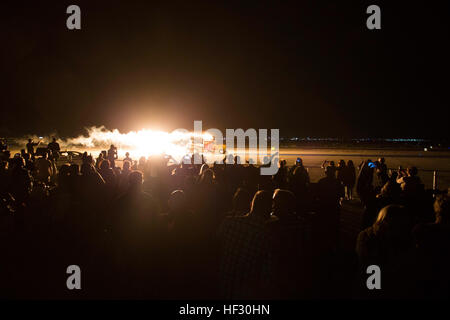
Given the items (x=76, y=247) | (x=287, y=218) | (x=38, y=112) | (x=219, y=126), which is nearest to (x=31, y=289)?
(x=76, y=247)

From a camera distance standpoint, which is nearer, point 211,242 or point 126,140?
point 211,242

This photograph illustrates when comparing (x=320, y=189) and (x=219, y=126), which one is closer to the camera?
(x=320, y=189)

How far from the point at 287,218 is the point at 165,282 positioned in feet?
7.90

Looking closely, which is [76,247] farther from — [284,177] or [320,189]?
[284,177]

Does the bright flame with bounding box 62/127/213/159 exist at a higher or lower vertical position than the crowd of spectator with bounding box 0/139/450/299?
higher

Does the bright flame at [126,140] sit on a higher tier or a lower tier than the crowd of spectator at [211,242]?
higher

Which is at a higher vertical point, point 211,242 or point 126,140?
point 126,140

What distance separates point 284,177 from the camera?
30.0ft

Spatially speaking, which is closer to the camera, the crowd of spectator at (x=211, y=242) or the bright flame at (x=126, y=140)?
the crowd of spectator at (x=211, y=242)

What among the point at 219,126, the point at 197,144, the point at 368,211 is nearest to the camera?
the point at 368,211

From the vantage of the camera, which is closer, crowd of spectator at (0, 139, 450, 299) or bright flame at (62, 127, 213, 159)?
crowd of spectator at (0, 139, 450, 299)
